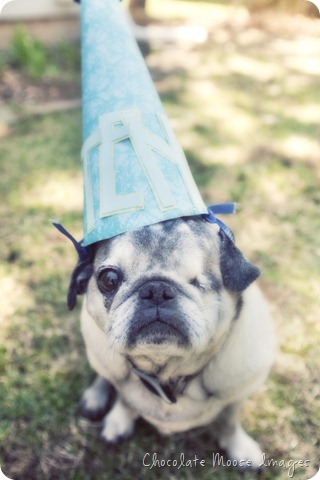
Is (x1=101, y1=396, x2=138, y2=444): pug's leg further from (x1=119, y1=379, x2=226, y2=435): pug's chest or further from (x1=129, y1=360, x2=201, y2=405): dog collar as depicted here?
(x1=129, y1=360, x2=201, y2=405): dog collar

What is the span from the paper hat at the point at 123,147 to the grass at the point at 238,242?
126cm

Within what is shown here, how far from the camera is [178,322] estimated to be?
1.57m

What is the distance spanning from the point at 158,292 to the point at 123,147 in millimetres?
549

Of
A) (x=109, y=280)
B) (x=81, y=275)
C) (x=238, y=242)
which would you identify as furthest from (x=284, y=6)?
(x=109, y=280)

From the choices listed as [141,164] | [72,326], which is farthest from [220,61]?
[141,164]

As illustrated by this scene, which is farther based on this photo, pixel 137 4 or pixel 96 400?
pixel 137 4

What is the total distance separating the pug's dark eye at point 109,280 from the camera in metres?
1.70

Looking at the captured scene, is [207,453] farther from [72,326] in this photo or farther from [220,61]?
[220,61]

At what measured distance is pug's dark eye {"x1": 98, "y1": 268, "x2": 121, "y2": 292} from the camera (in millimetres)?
1702

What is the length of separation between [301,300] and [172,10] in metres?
6.62

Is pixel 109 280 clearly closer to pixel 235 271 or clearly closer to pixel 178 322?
pixel 178 322

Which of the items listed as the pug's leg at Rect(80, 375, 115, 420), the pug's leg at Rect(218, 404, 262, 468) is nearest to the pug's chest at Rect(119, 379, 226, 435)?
the pug's leg at Rect(218, 404, 262, 468)

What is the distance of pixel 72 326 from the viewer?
2889 mm

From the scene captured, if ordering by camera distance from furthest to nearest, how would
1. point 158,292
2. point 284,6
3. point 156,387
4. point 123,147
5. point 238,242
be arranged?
point 284,6, point 238,242, point 156,387, point 123,147, point 158,292
